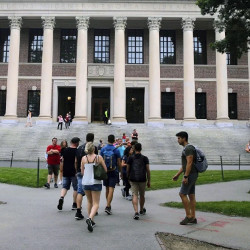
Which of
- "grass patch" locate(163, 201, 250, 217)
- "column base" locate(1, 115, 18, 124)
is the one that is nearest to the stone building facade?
"column base" locate(1, 115, 18, 124)

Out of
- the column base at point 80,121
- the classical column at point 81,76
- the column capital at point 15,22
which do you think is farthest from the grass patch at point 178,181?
the column capital at point 15,22

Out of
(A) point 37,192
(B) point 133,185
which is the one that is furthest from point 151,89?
(B) point 133,185

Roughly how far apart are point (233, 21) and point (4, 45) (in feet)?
102

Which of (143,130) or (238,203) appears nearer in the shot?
(238,203)

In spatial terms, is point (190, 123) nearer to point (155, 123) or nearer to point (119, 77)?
point (155, 123)

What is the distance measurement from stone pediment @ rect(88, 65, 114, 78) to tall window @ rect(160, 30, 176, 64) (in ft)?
18.9

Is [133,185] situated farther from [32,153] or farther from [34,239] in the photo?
[32,153]

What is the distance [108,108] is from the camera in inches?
1452

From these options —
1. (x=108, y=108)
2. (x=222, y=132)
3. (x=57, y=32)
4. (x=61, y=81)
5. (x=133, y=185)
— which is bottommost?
(x=133, y=185)

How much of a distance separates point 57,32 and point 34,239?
3388cm

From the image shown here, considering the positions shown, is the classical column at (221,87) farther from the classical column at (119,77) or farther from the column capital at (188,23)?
the classical column at (119,77)

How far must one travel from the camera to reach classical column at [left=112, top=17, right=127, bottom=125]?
32.3 meters

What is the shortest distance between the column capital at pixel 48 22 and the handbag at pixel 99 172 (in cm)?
2926

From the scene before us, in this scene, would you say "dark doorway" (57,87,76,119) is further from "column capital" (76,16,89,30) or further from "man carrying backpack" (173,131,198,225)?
"man carrying backpack" (173,131,198,225)
